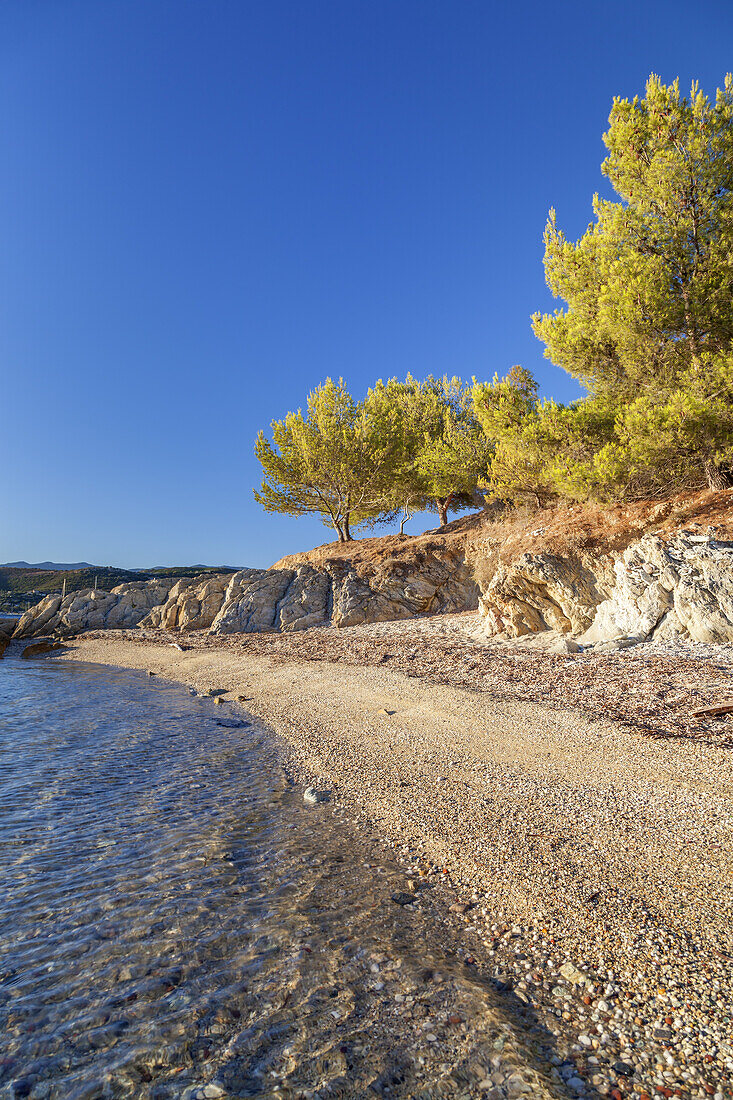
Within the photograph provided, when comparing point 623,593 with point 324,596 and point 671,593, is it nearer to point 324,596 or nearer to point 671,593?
point 671,593

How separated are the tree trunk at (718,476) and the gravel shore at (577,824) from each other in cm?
673

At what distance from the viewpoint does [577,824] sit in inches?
204

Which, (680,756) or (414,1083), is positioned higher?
(680,756)

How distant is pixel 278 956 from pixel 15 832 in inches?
172

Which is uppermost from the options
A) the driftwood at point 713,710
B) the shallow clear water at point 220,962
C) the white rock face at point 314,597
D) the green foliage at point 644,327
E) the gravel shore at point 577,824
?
the green foliage at point 644,327

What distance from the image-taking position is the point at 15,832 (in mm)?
5707

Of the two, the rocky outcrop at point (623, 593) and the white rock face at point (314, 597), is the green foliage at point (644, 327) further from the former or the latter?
the white rock face at point (314, 597)

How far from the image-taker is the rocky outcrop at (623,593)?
12.7 meters

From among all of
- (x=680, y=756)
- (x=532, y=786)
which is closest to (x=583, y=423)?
(x=680, y=756)

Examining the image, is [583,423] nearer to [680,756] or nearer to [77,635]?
[680,756]

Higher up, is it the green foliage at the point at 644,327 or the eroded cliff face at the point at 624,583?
the green foliage at the point at 644,327

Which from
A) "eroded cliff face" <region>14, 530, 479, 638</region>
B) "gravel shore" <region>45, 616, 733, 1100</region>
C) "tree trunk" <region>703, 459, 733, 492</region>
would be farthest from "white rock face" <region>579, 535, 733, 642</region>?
"eroded cliff face" <region>14, 530, 479, 638</region>

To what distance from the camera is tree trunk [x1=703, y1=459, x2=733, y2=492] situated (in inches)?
593

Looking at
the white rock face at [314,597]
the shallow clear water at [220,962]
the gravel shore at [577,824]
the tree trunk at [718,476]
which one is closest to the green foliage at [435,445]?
the white rock face at [314,597]
